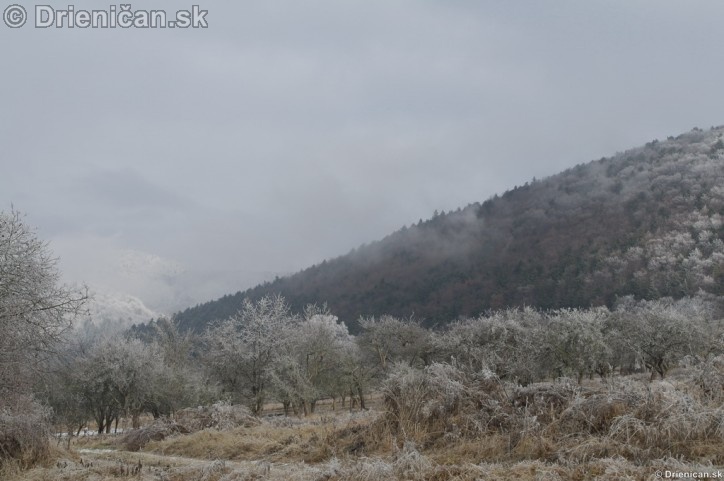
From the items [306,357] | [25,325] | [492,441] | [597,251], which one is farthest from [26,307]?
[597,251]

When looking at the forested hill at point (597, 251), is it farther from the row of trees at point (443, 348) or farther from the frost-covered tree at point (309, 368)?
the frost-covered tree at point (309, 368)

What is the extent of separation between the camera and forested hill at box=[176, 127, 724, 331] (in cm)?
11719

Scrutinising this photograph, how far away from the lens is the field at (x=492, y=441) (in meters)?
7.75

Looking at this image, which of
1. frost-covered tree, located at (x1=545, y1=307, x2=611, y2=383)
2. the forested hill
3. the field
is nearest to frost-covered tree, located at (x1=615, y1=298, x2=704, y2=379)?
frost-covered tree, located at (x1=545, y1=307, x2=611, y2=383)

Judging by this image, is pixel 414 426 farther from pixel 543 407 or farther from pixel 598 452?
pixel 598 452

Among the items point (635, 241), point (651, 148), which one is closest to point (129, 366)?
point (635, 241)

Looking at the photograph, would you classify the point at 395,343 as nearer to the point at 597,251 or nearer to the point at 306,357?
the point at 306,357

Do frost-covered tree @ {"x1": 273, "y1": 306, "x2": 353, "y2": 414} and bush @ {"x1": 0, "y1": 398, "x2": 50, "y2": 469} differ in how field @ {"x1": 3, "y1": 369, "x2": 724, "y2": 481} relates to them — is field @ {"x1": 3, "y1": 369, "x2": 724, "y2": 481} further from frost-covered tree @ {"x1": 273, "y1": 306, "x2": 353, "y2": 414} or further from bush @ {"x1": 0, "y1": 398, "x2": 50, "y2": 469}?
frost-covered tree @ {"x1": 273, "y1": 306, "x2": 353, "y2": 414}

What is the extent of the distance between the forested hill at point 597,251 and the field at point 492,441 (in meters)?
107

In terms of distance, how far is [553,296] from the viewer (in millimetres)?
134875

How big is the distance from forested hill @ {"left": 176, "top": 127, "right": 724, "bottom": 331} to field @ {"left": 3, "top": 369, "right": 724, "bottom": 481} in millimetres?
107310

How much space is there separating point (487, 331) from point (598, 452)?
39182 mm

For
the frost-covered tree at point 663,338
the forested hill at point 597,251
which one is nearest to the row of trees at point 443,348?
the frost-covered tree at point 663,338

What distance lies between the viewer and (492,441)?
366 inches
